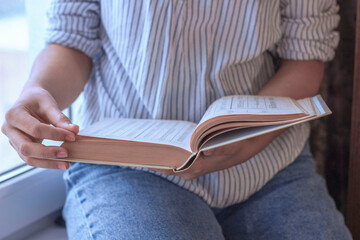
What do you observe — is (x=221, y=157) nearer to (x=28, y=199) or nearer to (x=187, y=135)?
(x=187, y=135)

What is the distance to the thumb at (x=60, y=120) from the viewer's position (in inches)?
24.4

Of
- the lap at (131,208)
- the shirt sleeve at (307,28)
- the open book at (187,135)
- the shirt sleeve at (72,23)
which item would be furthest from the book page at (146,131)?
the shirt sleeve at (307,28)

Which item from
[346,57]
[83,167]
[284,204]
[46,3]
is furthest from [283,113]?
[46,3]

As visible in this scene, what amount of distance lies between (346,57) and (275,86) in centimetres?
36

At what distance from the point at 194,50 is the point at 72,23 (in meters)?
0.30

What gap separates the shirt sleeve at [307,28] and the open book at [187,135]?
275 millimetres

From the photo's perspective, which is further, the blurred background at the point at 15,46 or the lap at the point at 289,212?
the blurred background at the point at 15,46

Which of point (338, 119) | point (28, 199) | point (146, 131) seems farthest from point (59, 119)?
point (338, 119)

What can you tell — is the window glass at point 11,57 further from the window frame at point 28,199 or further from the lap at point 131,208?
the lap at point 131,208

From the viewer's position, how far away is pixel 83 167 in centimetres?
87

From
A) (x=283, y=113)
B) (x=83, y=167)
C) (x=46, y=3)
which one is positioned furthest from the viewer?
(x=46, y=3)

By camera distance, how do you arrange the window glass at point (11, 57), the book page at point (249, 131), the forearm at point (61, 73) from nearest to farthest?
the book page at point (249, 131) → the forearm at point (61, 73) → the window glass at point (11, 57)

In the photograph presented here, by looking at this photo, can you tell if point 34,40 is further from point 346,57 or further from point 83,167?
point 346,57

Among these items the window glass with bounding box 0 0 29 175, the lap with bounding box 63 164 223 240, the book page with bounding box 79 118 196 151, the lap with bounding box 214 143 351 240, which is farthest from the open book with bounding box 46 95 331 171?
the window glass with bounding box 0 0 29 175
